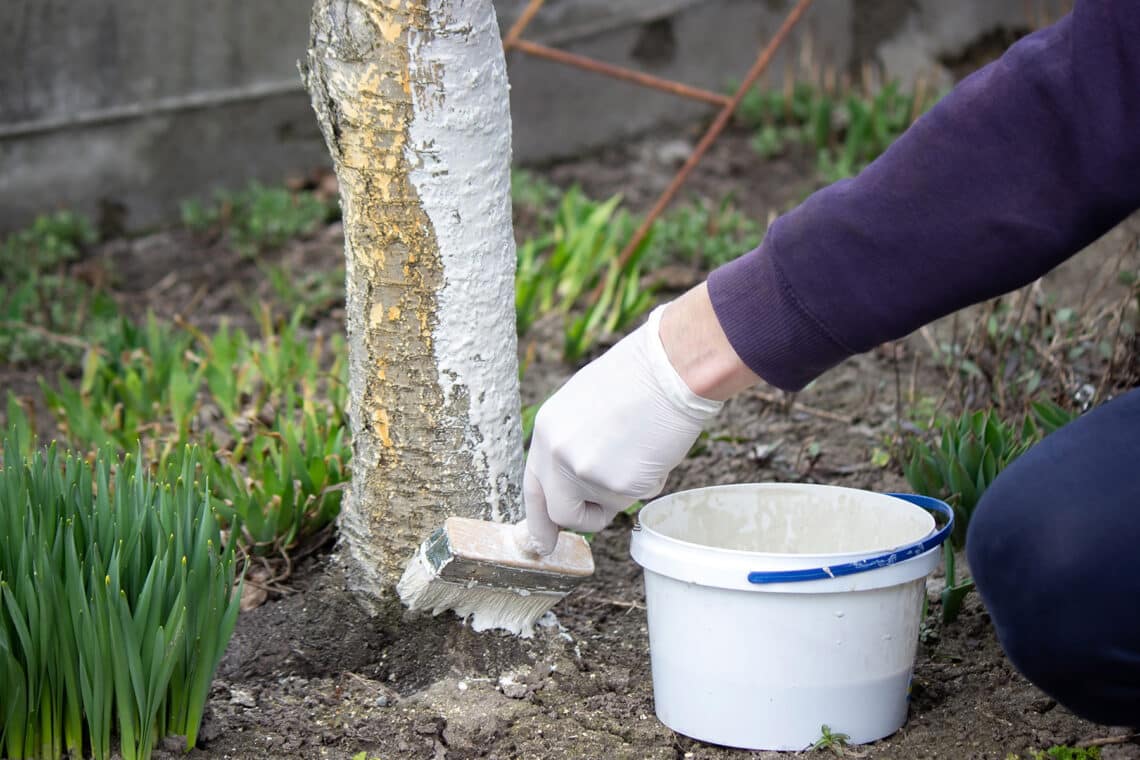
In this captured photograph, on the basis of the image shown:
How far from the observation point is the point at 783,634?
53.5 inches

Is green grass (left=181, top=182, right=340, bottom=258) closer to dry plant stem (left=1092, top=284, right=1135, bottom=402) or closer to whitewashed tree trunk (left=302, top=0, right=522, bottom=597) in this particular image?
whitewashed tree trunk (left=302, top=0, right=522, bottom=597)

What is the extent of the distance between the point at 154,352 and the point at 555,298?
1101 millimetres

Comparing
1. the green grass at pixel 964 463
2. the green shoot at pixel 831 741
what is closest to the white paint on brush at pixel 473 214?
the green shoot at pixel 831 741

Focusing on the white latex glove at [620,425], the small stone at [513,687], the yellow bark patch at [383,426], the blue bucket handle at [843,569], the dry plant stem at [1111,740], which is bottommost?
the small stone at [513,687]

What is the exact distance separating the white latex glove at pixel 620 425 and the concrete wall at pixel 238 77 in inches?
125

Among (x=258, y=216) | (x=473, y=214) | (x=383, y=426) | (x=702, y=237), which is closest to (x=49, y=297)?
(x=258, y=216)

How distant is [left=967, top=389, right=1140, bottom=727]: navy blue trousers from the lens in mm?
1110

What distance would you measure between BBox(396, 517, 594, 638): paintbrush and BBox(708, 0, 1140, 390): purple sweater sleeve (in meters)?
0.53

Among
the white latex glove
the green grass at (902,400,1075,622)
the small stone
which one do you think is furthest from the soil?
the white latex glove

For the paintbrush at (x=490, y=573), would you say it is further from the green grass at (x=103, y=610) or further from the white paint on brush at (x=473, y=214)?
the green grass at (x=103, y=610)

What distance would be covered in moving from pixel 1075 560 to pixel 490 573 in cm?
71

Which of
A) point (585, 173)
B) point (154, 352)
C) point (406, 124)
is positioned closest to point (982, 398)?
point (406, 124)

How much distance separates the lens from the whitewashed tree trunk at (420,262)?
154cm

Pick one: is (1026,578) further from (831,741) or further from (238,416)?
(238,416)
